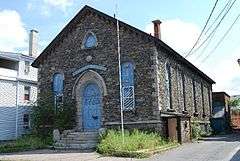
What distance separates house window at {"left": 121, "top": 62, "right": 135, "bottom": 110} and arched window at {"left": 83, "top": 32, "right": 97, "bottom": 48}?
8.68ft

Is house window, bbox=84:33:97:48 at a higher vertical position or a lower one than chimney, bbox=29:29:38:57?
lower

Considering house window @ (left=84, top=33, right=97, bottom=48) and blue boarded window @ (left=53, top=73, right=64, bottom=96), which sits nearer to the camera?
house window @ (left=84, top=33, right=97, bottom=48)

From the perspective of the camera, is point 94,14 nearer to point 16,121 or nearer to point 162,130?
point 162,130

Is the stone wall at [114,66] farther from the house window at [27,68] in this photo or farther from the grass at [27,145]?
the house window at [27,68]

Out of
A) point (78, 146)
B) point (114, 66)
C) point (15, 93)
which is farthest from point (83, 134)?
point (15, 93)

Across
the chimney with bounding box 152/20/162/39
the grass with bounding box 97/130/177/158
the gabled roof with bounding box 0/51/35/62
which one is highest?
the chimney with bounding box 152/20/162/39

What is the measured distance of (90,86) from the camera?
23.0 meters

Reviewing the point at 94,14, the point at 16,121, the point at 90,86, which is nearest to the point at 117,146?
the point at 90,86

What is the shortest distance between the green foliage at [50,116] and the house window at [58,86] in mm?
371

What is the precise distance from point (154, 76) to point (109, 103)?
3146 mm

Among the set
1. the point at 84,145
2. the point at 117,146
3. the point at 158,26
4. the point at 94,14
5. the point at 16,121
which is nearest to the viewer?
Answer: the point at 117,146

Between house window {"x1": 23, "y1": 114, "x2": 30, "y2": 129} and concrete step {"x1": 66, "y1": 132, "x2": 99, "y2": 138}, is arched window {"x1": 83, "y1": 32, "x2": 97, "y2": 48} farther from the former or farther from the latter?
house window {"x1": 23, "y1": 114, "x2": 30, "y2": 129}

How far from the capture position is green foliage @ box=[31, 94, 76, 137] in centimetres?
2270

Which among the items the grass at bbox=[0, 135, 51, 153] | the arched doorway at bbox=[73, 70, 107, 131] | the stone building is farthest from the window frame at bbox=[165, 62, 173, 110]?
the grass at bbox=[0, 135, 51, 153]
